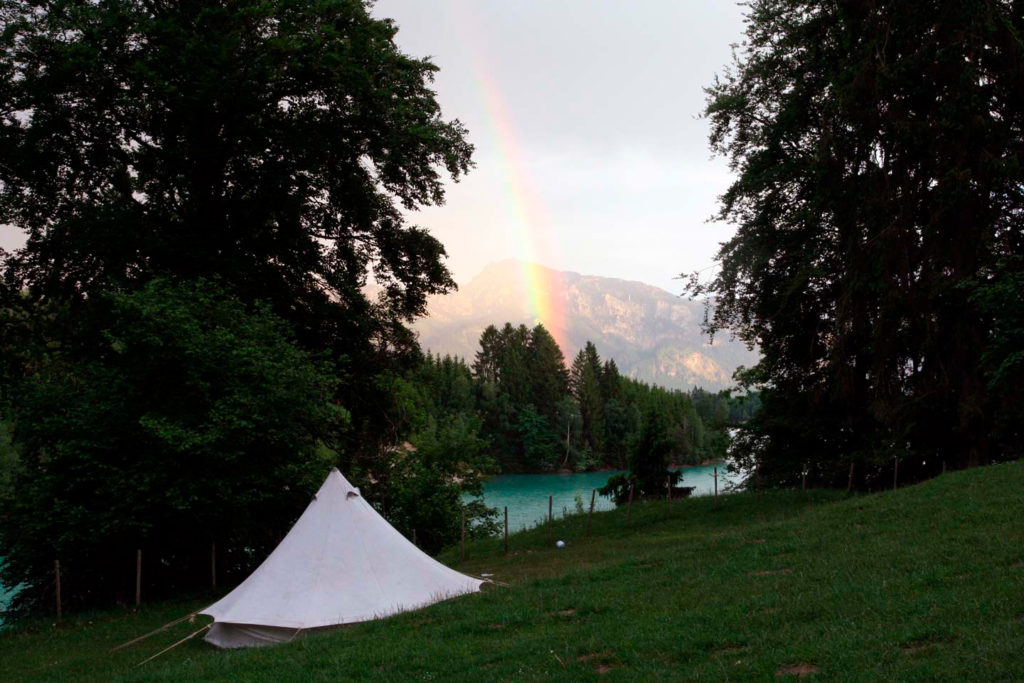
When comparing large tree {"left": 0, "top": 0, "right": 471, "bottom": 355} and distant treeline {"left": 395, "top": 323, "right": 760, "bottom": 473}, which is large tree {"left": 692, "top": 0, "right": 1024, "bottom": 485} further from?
distant treeline {"left": 395, "top": 323, "right": 760, "bottom": 473}

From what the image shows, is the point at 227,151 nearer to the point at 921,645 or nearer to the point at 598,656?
the point at 598,656

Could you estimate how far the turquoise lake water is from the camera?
53.1 metres

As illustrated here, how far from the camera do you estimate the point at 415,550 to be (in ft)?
50.2

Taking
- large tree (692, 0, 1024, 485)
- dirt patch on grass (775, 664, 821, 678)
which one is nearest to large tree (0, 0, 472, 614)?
large tree (692, 0, 1024, 485)

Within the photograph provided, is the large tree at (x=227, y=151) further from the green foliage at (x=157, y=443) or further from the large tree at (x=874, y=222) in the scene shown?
the large tree at (x=874, y=222)

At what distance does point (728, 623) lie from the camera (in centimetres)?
873

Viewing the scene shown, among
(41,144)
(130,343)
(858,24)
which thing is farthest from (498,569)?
(858,24)

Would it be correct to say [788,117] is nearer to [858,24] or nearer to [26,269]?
[858,24]

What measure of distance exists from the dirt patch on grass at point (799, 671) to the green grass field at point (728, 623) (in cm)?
3

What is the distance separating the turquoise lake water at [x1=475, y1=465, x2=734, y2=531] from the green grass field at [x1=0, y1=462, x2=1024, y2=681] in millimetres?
28920

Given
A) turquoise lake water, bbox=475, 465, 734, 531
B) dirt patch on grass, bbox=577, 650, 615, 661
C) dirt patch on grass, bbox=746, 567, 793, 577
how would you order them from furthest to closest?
turquoise lake water, bbox=475, 465, 734, 531 → dirt patch on grass, bbox=746, 567, 793, 577 → dirt patch on grass, bbox=577, 650, 615, 661

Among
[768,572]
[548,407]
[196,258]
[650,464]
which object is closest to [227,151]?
[196,258]

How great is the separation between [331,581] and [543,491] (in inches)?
2486

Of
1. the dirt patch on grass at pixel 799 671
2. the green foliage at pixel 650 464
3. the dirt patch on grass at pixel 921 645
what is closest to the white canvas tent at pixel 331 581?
the dirt patch on grass at pixel 799 671
